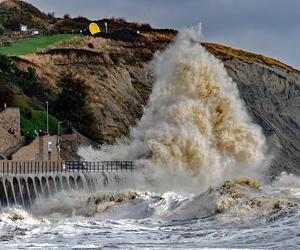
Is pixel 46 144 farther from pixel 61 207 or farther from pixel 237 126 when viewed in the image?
pixel 237 126

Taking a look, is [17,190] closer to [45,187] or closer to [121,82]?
[45,187]

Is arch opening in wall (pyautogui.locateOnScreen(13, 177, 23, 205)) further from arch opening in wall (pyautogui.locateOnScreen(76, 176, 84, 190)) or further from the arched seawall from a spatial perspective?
arch opening in wall (pyautogui.locateOnScreen(76, 176, 84, 190))

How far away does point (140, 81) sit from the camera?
10525 centimetres

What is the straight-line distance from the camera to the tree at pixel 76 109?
75.8m

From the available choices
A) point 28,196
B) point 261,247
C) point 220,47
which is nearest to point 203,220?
point 261,247

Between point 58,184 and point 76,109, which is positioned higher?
point 76,109

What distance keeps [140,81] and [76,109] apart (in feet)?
94.1

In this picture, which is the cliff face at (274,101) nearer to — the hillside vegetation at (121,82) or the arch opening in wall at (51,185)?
the hillside vegetation at (121,82)

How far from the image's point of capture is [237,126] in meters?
66.9

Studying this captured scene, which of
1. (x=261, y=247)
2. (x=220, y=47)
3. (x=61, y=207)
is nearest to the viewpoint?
(x=261, y=247)

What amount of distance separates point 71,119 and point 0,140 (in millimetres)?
18374

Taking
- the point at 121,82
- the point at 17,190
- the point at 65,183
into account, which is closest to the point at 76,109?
the point at 121,82

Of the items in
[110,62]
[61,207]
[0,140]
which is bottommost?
[61,207]

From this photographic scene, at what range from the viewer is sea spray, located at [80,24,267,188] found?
6412 cm
